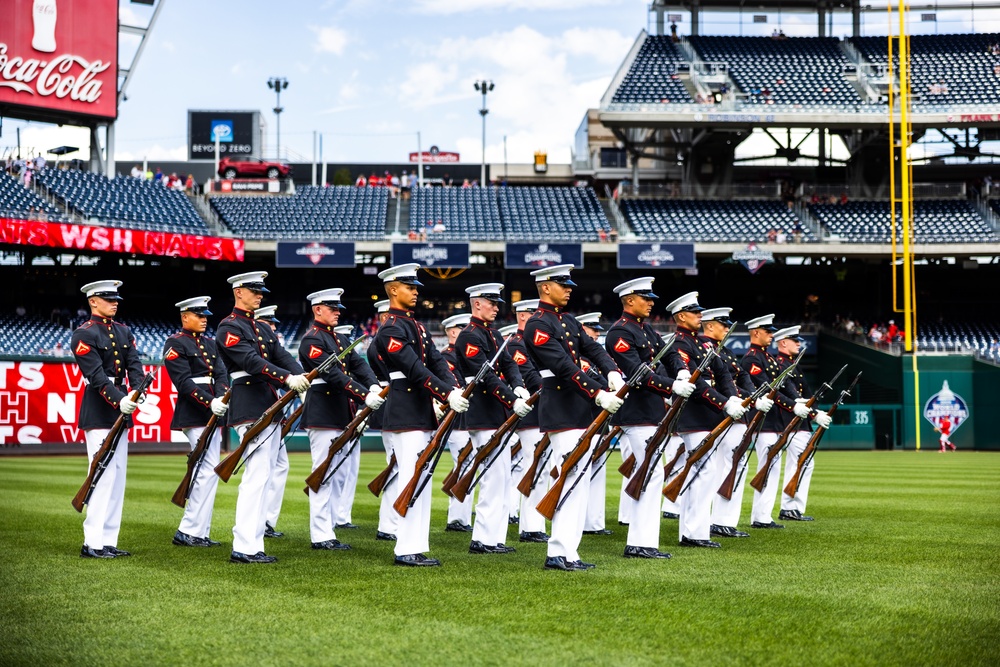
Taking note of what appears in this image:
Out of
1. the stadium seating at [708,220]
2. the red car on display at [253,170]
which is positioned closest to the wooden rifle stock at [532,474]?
the stadium seating at [708,220]

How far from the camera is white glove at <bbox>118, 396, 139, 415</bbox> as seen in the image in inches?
Result: 324

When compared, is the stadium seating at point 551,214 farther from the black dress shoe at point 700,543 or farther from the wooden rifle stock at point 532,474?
the wooden rifle stock at point 532,474

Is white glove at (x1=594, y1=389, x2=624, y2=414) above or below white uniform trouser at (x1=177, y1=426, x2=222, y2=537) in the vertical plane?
above

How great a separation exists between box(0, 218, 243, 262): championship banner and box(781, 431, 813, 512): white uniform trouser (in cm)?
2595

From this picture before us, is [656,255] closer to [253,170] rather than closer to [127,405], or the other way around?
[253,170]

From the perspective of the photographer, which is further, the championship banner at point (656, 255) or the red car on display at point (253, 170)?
the red car on display at point (253, 170)

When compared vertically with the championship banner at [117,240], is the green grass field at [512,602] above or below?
below

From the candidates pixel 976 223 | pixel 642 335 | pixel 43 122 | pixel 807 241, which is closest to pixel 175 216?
pixel 43 122

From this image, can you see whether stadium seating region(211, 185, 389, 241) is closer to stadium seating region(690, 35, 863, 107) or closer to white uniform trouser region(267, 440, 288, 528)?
stadium seating region(690, 35, 863, 107)

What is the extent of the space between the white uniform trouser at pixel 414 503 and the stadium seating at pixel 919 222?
99.8 ft

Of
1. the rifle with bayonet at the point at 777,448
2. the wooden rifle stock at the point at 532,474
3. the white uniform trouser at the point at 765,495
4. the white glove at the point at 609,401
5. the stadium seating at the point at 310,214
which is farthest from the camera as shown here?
the stadium seating at the point at 310,214

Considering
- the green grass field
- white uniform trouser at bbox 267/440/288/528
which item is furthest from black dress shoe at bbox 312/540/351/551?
white uniform trouser at bbox 267/440/288/528

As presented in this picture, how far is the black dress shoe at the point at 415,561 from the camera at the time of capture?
7.85 metres

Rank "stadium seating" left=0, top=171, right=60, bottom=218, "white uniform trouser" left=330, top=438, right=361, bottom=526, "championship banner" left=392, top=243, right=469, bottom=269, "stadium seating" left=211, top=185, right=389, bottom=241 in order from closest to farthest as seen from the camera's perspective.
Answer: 1. "white uniform trouser" left=330, top=438, right=361, bottom=526
2. "stadium seating" left=0, top=171, right=60, bottom=218
3. "championship banner" left=392, top=243, right=469, bottom=269
4. "stadium seating" left=211, top=185, right=389, bottom=241
